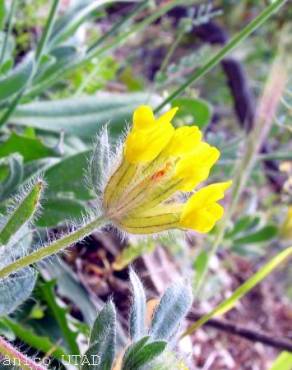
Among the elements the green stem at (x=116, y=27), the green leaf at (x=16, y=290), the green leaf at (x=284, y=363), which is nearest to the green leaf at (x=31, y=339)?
the green leaf at (x=16, y=290)

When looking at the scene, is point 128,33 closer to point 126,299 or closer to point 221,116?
point 126,299

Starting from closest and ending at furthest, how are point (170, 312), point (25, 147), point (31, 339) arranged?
point (170, 312)
point (31, 339)
point (25, 147)

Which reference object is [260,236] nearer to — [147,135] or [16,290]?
[16,290]

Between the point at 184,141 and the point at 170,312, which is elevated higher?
the point at 184,141

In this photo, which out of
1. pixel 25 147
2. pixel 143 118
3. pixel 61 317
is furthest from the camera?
pixel 25 147

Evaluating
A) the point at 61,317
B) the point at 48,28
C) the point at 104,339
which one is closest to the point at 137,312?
the point at 104,339

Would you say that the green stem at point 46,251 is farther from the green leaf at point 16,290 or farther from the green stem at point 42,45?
the green stem at point 42,45
